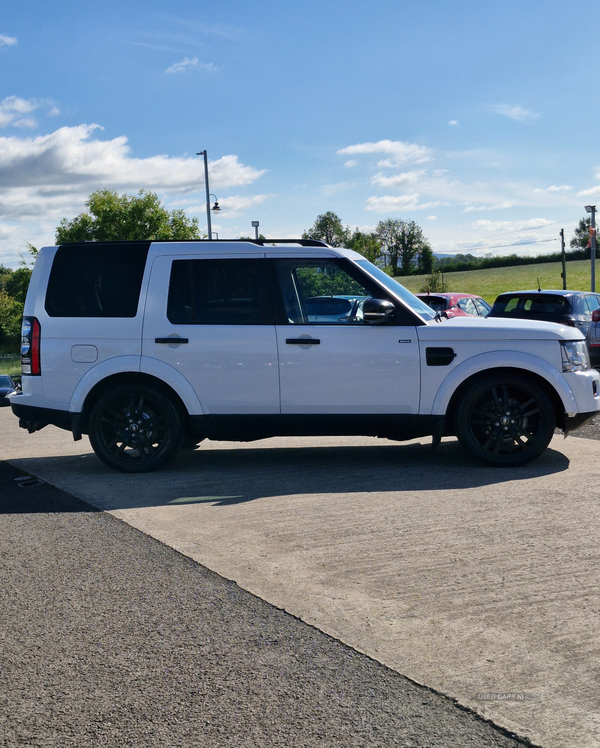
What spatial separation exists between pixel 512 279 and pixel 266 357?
3401 inches

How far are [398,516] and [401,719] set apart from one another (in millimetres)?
2766

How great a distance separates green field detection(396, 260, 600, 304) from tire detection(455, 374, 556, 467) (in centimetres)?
6700

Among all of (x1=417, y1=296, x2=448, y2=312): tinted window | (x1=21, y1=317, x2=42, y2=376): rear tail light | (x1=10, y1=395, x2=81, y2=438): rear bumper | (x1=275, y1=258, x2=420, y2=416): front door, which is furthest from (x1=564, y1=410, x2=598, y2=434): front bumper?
(x1=417, y1=296, x2=448, y2=312): tinted window

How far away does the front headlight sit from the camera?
281 inches

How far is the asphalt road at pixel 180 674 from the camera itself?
9.12 ft

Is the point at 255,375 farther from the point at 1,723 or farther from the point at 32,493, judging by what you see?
the point at 1,723

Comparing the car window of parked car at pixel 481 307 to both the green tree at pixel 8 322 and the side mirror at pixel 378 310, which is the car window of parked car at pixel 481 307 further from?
the green tree at pixel 8 322

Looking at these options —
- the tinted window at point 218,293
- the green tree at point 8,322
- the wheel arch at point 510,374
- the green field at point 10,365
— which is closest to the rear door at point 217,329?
the tinted window at point 218,293

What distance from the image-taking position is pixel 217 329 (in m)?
7.18

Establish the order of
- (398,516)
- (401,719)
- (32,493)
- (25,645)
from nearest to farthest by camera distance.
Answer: (401,719), (25,645), (398,516), (32,493)

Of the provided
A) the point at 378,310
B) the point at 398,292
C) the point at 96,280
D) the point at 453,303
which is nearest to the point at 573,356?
the point at 398,292

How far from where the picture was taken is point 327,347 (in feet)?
23.2

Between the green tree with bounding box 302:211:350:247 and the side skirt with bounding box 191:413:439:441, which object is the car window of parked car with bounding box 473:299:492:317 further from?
the green tree with bounding box 302:211:350:247

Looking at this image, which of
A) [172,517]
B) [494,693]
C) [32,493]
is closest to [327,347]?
[172,517]
